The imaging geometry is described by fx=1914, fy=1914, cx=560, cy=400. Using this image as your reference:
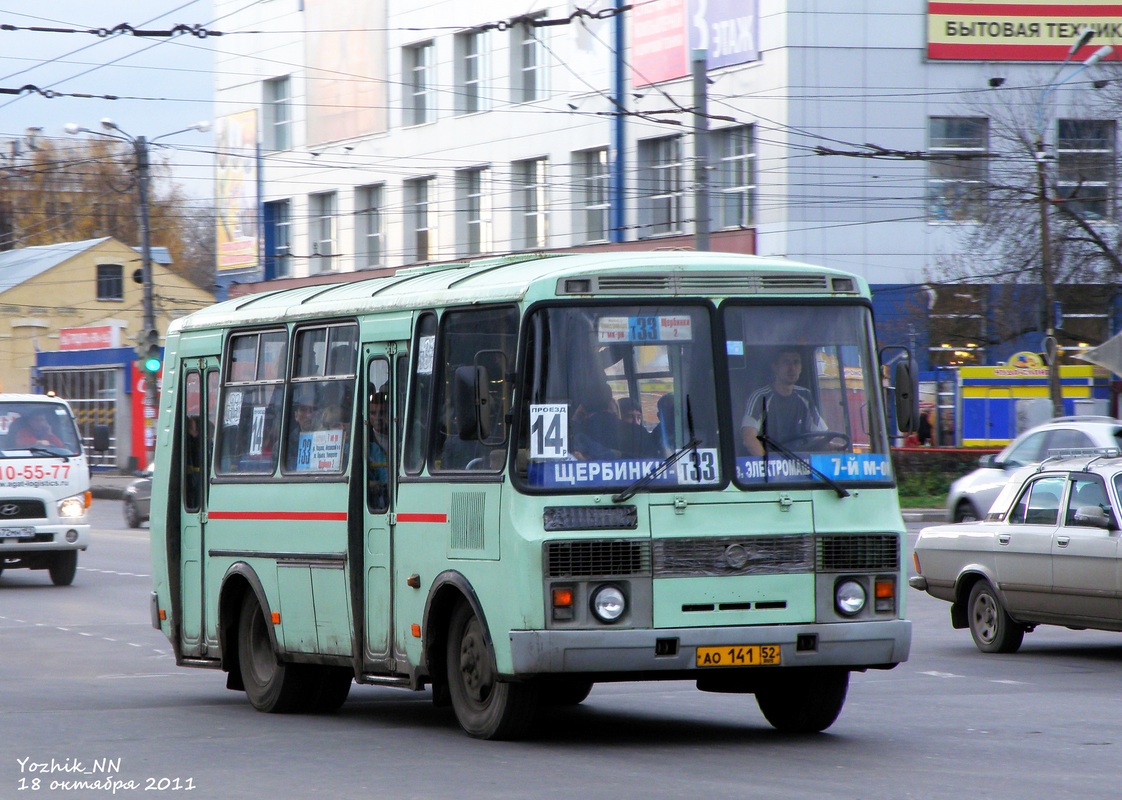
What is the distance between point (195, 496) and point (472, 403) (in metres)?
4.05

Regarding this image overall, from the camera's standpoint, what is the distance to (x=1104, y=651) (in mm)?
15258

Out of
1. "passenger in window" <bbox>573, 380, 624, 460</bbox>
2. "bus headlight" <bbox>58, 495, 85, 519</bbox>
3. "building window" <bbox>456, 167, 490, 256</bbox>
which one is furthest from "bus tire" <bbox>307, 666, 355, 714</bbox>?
"building window" <bbox>456, 167, 490, 256</bbox>

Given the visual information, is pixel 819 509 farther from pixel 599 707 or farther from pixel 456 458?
pixel 599 707

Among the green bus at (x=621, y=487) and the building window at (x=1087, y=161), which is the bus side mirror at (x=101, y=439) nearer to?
the green bus at (x=621, y=487)

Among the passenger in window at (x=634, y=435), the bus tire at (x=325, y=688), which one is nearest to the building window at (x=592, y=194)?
the bus tire at (x=325, y=688)

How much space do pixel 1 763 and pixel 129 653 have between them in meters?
6.63

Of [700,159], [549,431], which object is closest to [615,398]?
[549,431]

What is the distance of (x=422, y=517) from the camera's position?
10.1m

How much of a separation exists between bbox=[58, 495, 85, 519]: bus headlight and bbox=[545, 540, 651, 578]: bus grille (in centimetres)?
1492

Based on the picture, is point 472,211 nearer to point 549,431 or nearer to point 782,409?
point 782,409

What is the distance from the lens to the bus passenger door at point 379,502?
1048 centimetres

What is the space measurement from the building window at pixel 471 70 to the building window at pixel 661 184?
6.86m

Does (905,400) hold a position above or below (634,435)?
above

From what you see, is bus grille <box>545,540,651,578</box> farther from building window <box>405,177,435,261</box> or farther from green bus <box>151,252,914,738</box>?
building window <box>405,177,435,261</box>
